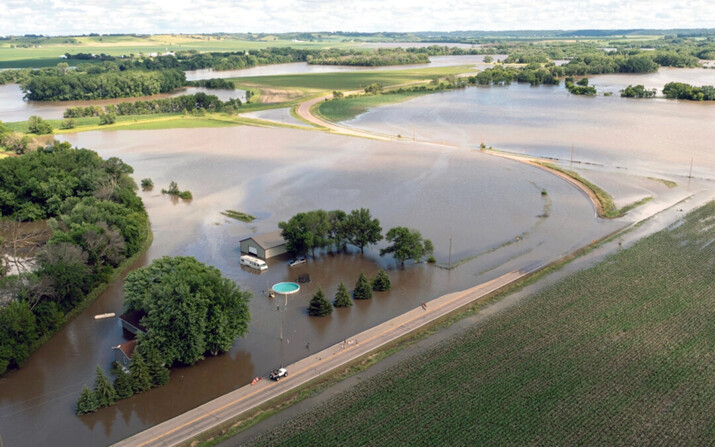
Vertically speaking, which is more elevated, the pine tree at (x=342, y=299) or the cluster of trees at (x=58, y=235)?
the cluster of trees at (x=58, y=235)

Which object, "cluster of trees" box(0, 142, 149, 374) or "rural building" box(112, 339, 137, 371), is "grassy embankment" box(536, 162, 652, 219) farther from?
"rural building" box(112, 339, 137, 371)

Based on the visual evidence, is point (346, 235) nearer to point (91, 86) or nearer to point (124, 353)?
point (124, 353)

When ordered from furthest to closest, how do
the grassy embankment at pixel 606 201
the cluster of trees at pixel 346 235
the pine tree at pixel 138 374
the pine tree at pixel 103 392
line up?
the grassy embankment at pixel 606 201, the cluster of trees at pixel 346 235, the pine tree at pixel 138 374, the pine tree at pixel 103 392

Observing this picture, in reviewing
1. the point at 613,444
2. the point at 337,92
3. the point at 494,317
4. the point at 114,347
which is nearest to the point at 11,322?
the point at 114,347

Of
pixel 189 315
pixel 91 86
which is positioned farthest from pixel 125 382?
pixel 91 86

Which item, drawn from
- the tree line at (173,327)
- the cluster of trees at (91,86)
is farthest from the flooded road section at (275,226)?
the cluster of trees at (91,86)

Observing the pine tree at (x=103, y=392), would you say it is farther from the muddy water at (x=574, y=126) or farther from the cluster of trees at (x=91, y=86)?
the cluster of trees at (x=91, y=86)

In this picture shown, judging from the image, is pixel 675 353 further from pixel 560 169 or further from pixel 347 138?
pixel 347 138

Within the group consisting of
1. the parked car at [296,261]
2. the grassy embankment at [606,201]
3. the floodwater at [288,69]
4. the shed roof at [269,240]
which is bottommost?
the parked car at [296,261]
